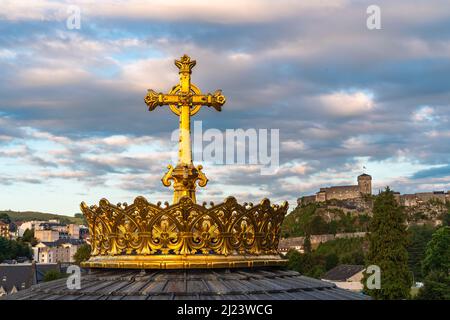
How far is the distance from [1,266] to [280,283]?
96103 mm

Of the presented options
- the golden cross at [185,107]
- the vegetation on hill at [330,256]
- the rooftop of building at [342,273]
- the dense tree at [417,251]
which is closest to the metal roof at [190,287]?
the golden cross at [185,107]

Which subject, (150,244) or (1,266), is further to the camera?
(1,266)

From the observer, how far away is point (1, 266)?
94.9 m

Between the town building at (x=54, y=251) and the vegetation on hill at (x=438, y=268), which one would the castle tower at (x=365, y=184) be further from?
the vegetation on hill at (x=438, y=268)

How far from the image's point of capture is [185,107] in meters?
8.00

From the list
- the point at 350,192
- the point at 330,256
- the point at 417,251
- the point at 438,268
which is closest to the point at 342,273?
the point at 417,251

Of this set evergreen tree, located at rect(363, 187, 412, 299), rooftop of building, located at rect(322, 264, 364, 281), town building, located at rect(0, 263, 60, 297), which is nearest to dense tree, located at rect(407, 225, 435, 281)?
rooftop of building, located at rect(322, 264, 364, 281)

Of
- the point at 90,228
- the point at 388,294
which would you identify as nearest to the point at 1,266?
the point at 388,294

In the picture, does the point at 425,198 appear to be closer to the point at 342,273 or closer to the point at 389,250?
the point at 342,273

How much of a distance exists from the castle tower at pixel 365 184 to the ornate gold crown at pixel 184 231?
19380cm

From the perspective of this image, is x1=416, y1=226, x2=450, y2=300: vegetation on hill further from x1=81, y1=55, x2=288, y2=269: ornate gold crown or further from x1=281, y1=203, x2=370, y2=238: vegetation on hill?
x1=281, y1=203, x2=370, y2=238: vegetation on hill

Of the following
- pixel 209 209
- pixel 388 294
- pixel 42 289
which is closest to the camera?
pixel 209 209

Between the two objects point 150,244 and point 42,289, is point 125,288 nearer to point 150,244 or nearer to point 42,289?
point 150,244

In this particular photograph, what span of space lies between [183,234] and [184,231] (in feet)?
0.12
